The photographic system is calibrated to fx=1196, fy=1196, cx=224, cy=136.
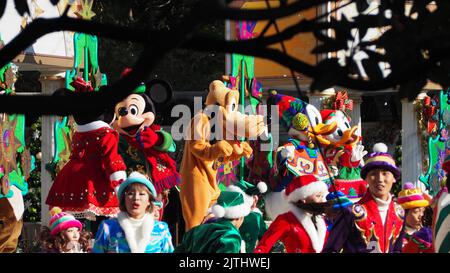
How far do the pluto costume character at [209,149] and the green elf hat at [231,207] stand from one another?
2.07 m

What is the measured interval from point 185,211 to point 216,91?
1145mm

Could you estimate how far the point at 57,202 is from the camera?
930cm

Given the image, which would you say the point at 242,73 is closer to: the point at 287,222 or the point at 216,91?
the point at 216,91

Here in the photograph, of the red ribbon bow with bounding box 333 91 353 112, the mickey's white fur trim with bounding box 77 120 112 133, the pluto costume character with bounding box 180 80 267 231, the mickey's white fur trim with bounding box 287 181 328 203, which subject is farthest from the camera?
the red ribbon bow with bounding box 333 91 353 112

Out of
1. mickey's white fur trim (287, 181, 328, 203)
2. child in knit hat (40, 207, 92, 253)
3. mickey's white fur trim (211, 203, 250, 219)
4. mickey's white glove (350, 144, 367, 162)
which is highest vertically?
mickey's white glove (350, 144, 367, 162)

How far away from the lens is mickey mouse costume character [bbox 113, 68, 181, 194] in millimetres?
9656

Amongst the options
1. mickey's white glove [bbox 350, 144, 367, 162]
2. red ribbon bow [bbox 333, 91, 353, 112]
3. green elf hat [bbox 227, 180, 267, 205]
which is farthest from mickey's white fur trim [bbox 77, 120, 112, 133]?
red ribbon bow [bbox 333, 91, 353, 112]

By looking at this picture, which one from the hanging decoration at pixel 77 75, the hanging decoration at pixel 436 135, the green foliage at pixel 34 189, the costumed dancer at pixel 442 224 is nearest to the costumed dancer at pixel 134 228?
the costumed dancer at pixel 442 224

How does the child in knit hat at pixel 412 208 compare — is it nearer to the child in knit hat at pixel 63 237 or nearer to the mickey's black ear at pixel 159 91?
the child in knit hat at pixel 63 237

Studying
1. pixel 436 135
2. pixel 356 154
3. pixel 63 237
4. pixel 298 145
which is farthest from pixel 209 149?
pixel 436 135

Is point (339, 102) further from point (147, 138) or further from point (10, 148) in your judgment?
point (10, 148)

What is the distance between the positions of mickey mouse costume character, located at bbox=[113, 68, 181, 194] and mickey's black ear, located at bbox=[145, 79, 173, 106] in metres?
0.27

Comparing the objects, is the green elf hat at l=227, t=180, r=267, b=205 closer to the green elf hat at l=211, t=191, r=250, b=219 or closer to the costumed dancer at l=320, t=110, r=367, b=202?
the green elf hat at l=211, t=191, r=250, b=219

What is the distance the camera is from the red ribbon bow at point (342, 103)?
11.6 metres
